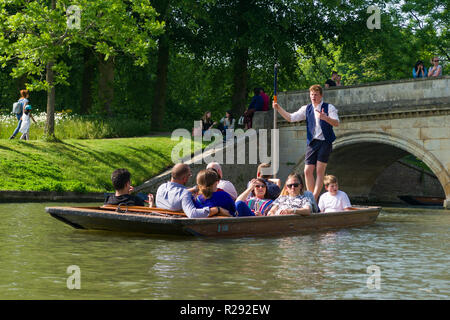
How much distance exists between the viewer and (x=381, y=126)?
66.4 feet

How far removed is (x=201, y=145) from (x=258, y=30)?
5183 millimetres

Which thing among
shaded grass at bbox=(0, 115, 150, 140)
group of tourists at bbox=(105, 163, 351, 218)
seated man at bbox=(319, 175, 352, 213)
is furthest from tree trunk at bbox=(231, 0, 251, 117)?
group of tourists at bbox=(105, 163, 351, 218)

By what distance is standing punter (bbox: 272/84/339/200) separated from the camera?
37.1ft

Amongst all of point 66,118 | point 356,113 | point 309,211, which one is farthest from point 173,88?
point 309,211

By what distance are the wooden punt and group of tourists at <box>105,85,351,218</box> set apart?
16 centimetres

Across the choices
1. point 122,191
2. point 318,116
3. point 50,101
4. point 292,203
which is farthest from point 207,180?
point 50,101

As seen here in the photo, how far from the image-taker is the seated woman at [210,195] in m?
9.16

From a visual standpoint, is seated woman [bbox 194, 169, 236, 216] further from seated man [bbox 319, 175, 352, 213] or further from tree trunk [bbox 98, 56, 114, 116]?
tree trunk [bbox 98, 56, 114, 116]

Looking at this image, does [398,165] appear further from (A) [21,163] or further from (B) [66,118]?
(A) [21,163]

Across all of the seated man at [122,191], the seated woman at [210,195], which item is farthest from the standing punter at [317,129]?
the seated man at [122,191]

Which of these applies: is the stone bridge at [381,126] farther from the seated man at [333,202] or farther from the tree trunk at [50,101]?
the seated man at [333,202]

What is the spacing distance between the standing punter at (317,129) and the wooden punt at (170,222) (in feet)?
3.42

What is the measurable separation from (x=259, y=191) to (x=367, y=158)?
14.5 metres

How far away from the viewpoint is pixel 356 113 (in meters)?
20.5
